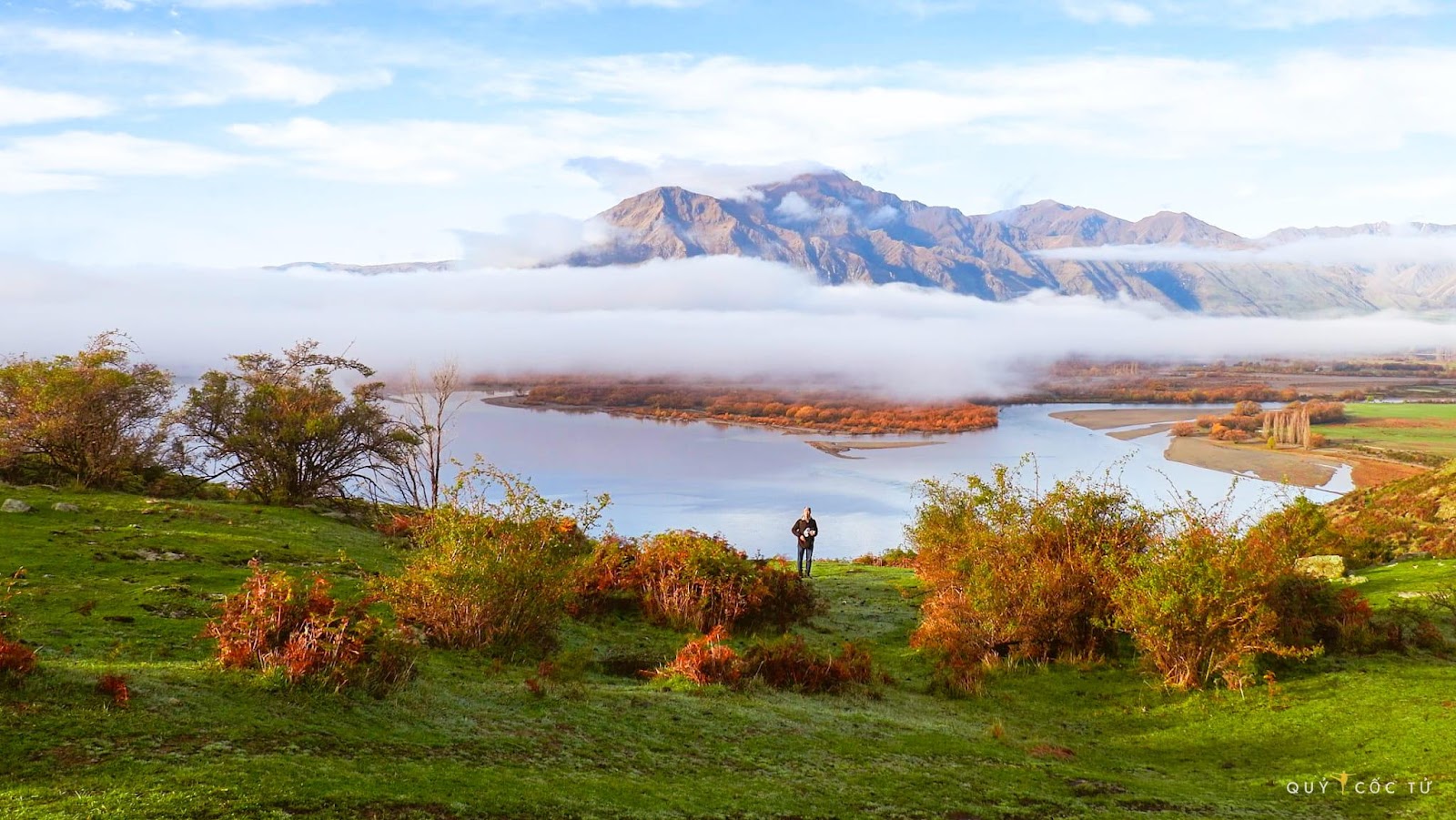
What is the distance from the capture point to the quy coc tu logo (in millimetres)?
9094

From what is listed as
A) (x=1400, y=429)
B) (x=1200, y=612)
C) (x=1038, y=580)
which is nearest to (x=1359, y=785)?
(x=1200, y=612)

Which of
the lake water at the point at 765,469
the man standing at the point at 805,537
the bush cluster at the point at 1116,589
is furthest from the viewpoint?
the lake water at the point at 765,469

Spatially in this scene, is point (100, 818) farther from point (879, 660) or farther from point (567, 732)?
point (879, 660)

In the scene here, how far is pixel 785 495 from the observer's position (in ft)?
270

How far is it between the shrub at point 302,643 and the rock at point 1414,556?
23.2 meters

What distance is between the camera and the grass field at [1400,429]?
9756 centimetres

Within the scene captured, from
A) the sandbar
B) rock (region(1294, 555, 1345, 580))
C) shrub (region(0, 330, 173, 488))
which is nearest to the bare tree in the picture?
shrub (region(0, 330, 173, 488))

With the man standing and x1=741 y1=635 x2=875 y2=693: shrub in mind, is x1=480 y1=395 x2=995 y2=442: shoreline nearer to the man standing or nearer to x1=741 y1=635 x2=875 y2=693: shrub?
the man standing

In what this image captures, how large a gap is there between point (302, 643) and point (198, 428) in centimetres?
2097

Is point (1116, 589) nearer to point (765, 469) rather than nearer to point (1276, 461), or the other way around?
point (765, 469)

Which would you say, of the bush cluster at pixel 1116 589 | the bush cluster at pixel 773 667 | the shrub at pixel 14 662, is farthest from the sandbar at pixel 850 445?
the shrub at pixel 14 662

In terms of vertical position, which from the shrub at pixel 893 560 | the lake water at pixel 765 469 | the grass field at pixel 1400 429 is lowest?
the lake water at pixel 765 469

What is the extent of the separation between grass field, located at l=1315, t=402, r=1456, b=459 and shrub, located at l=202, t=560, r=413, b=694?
9851 cm

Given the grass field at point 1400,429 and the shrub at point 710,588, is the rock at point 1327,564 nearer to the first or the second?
the shrub at point 710,588
